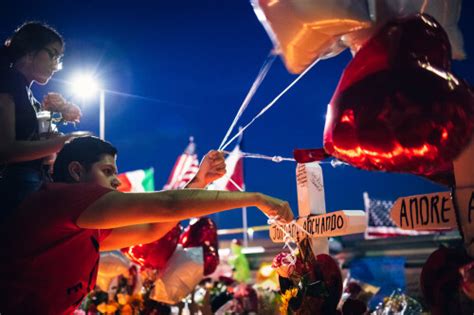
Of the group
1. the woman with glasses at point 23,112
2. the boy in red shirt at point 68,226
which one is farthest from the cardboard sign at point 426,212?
the woman with glasses at point 23,112

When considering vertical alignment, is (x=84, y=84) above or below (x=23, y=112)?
above

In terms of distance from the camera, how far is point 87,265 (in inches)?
68.2

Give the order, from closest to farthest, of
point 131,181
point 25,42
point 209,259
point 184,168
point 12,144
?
point 12,144 → point 25,42 → point 209,259 → point 131,181 → point 184,168

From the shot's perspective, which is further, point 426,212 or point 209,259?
point 209,259

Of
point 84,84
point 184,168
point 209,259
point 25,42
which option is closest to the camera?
point 25,42

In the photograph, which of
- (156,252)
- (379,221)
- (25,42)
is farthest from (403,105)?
(379,221)

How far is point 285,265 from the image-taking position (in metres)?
1.90

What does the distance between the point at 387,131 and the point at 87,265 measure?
1.22 meters

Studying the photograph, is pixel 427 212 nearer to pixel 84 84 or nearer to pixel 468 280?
pixel 468 280

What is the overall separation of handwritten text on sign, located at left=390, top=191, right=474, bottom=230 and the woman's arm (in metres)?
1.43

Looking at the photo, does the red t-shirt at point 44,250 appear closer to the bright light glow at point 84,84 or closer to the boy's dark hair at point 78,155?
the boy's dark hair at point 78,155

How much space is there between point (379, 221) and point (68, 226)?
25.4 feet

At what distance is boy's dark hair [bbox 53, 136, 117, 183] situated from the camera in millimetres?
1887

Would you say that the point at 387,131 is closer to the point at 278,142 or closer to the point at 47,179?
the point at 47,179
